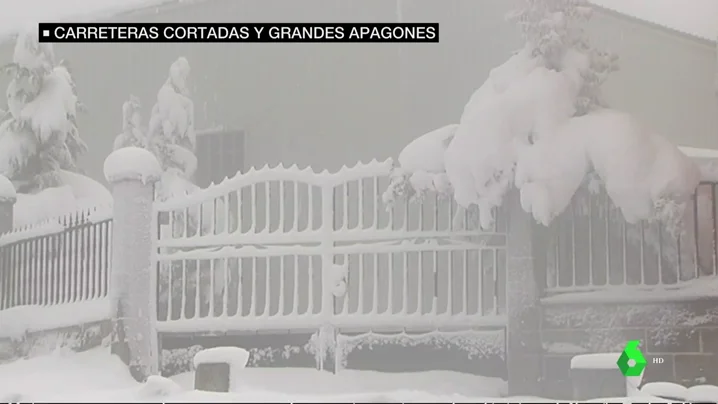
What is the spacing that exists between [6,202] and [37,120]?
35 centimetres

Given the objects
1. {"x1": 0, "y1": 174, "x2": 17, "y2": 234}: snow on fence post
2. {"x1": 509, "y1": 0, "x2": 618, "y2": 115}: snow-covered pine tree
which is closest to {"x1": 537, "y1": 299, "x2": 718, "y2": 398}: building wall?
{"x1": 509, "y1": 0, "x2": 618, "y2": 115}: snow-covered pine tree

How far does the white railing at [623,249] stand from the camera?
3285mm

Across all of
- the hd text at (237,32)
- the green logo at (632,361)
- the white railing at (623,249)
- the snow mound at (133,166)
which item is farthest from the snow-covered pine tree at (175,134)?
the green logo at (632,361)

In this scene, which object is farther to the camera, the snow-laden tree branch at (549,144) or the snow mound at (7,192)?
the snow mound at (7,192)

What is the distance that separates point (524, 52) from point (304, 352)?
1.44m

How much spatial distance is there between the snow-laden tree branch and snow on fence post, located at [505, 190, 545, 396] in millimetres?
59

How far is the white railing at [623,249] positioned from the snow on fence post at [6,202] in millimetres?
2146

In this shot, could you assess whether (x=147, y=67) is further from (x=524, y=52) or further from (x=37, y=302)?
(x=524, y=52)

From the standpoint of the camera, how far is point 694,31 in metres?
3.41

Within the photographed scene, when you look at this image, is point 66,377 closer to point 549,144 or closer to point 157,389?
point 157,389

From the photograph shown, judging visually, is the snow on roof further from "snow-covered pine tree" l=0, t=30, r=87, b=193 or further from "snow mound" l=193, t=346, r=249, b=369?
"snow-covered pine tree" l=0, t=30, r=87, b=193

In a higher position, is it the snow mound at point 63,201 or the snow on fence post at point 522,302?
the snow mound at point 63,201

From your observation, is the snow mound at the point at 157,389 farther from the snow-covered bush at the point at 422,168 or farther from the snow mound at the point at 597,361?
the snow mound at the point at 597,361

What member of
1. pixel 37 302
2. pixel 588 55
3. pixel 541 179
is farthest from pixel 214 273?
pixel 588 55
